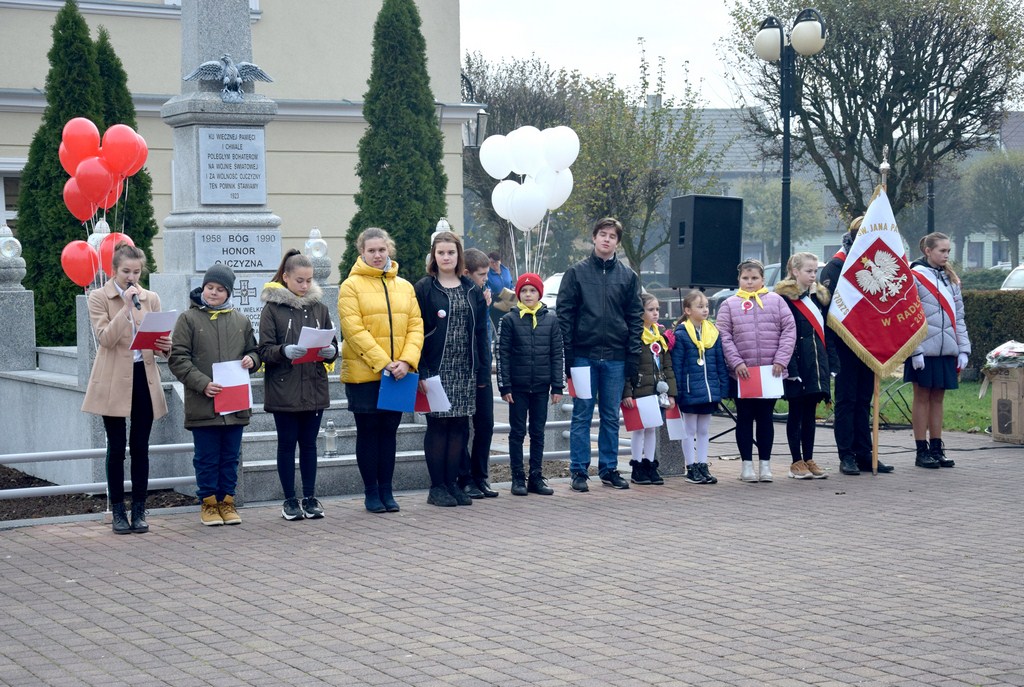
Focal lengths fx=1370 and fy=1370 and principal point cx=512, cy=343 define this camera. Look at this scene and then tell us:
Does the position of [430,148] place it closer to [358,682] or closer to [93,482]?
[93,482]

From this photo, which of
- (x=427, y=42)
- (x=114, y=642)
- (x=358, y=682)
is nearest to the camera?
(x=358, y=682)

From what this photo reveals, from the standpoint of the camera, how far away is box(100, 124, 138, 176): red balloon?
472 inches

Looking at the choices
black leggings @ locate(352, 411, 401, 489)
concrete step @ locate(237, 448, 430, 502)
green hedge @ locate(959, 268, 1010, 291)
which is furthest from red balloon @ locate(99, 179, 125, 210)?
green hedge @ locate(959, 268, 1010, 291)

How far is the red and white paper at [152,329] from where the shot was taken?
29.0ft

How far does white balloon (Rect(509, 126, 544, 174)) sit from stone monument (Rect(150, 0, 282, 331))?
368 centimetres

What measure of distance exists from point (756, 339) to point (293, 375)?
388 centimetres

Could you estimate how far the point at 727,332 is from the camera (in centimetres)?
1121

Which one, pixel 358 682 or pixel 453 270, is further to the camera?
pixel 453 270

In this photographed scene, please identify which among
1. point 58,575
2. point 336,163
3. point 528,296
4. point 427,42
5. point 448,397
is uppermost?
point 427,42

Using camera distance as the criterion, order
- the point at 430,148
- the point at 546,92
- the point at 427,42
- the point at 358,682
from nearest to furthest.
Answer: the point at 358,682 < the point at 430,148 < the point at 427,42 < the point at 546,92

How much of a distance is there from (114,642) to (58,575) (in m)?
1.68

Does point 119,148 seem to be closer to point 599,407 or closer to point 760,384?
point 599,407

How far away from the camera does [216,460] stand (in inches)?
368

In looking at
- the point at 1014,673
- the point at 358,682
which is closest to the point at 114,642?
the point at 358,682
